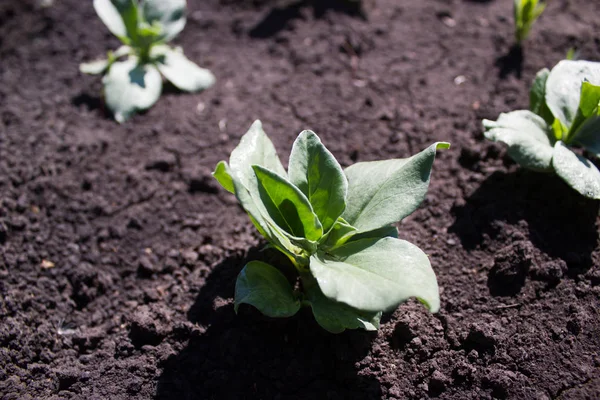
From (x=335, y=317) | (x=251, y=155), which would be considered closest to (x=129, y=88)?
(x=251, y=155)

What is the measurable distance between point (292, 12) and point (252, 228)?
2063 mm

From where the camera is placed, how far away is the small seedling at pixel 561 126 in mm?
2469

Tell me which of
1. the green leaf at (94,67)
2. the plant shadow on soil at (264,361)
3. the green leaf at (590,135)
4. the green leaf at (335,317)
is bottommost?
the plant shadow on soil at (264,361)

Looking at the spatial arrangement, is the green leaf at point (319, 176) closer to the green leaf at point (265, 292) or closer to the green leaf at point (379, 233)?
the green leaf at point (379, 233)

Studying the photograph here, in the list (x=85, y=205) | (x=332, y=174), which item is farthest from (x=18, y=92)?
(x=332, y=174)

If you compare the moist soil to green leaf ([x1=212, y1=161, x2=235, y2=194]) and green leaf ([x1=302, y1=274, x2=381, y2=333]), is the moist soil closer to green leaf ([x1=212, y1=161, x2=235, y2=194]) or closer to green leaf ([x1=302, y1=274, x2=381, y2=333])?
green leaf ([x1=302, y1=274, x2=381, y2=333])

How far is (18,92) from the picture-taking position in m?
3.75

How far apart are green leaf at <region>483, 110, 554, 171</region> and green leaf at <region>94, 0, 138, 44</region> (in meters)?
2.39

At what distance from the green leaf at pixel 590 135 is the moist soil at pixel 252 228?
0.25 meters

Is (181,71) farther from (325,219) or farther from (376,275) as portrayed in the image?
(376,275)

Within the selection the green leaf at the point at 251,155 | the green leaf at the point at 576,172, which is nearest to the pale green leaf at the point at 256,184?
the green leaf at the point at 251,155

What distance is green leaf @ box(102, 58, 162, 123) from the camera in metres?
3.47

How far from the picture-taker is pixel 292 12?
13.7 feet

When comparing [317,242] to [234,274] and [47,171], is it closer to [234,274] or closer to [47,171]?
[234,274]
